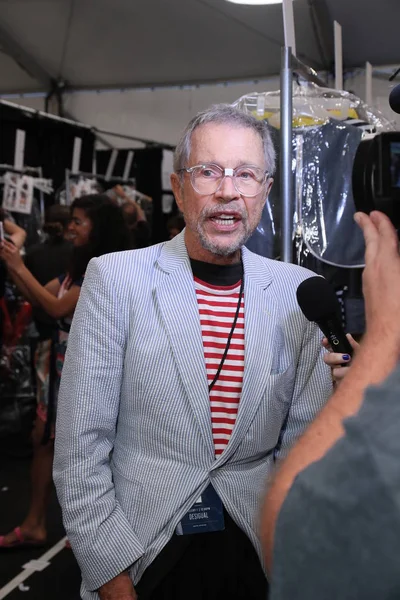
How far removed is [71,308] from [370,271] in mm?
2345

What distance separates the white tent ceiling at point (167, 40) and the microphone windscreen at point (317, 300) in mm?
4408

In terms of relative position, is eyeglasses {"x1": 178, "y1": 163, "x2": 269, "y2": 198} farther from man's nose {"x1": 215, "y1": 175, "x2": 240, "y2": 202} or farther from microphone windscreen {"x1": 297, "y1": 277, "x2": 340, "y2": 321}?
microphone windscreen {"x1": 297, "y1": 277, "x2": 340, "y2": 321}

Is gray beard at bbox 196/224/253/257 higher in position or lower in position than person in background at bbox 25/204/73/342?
lower

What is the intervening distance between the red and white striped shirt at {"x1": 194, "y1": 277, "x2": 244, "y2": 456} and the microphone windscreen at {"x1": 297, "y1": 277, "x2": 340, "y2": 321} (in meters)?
0.27

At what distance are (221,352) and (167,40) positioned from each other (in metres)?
5.42

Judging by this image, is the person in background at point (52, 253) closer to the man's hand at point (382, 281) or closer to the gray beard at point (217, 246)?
the gray beard at point (217, 246)

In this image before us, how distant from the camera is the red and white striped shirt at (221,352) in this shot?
1.43 meters

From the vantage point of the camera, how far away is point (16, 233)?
3738 millimetres

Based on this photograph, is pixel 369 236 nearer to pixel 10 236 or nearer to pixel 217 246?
pixel 217 246

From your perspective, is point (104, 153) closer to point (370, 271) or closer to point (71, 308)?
point (71, 308)

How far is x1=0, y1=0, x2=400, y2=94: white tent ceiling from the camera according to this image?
18.1ft

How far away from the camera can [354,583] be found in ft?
1.60

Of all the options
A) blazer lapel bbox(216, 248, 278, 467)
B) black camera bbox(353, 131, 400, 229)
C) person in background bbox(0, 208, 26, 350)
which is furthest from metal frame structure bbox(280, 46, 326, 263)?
person in background bbox(0, 208, 26, 350)

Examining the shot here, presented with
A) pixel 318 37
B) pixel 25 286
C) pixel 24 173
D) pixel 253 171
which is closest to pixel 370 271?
pixel 253 171
